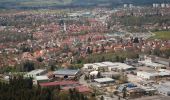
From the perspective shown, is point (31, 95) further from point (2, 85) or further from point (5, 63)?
point (5, 63)

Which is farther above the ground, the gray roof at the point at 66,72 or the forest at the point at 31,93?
the forest at the point at 31,93

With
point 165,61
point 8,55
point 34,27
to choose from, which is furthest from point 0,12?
point 165,61

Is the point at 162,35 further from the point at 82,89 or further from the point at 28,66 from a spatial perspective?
the point at 82,89

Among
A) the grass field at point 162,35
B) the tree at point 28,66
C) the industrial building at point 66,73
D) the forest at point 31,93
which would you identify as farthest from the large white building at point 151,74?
the grass field at point 162,35

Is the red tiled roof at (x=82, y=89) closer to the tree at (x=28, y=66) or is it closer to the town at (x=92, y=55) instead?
the town at (x=92, y=55)

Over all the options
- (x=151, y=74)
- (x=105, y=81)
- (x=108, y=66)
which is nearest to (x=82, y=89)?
(x=105, y=81)

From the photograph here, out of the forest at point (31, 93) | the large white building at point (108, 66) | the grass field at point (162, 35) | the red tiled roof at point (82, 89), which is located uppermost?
the grass field at point (162, 35)

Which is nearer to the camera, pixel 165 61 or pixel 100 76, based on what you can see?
pixel 100 76

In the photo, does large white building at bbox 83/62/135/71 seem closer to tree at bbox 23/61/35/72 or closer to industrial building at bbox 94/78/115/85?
industrial building at bbox 94/78/115/85
